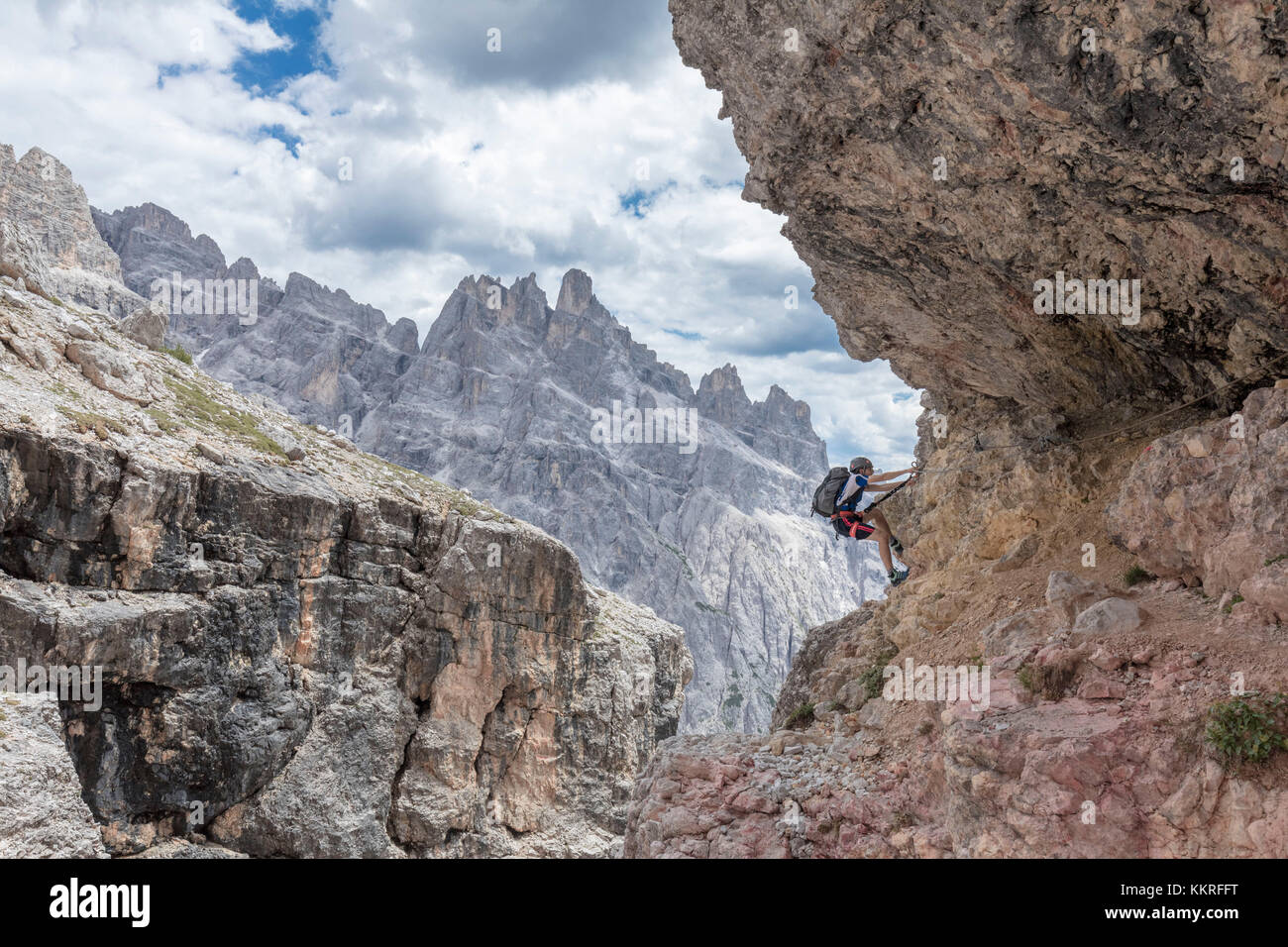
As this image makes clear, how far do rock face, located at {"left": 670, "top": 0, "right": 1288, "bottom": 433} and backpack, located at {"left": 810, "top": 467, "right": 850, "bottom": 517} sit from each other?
141 inches

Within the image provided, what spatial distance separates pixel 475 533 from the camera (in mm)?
48469

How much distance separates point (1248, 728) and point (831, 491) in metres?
10.3

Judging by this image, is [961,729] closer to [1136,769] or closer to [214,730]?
[1136,769]

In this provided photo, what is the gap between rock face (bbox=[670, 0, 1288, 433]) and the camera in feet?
25.8

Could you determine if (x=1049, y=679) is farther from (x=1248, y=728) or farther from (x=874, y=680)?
(x=874, y=680)

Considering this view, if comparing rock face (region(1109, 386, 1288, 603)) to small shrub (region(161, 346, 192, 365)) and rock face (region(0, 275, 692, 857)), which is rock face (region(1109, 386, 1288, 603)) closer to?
rock face (region(0, 275, 692, 857))

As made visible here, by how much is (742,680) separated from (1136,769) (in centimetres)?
17336

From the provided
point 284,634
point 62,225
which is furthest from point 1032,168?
point 62,225

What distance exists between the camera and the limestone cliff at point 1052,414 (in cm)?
738

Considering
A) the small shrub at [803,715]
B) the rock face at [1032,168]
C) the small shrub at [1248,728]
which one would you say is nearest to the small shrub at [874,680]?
the small shrub at [803,715]

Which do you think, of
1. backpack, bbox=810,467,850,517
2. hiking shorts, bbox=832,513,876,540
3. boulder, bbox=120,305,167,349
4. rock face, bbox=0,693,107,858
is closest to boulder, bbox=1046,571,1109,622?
backpack, bbox=810,467,850,517

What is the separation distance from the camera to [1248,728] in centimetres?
666
